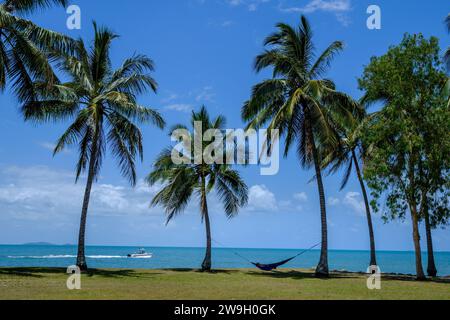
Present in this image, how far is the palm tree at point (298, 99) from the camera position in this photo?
73.0 ft

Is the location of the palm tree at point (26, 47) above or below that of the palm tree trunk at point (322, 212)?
above

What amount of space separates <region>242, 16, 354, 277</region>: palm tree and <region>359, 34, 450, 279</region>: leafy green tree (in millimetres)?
2280

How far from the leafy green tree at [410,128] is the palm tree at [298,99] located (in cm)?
228

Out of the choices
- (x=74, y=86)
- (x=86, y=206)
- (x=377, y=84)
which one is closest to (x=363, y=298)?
(x=377, y=84)

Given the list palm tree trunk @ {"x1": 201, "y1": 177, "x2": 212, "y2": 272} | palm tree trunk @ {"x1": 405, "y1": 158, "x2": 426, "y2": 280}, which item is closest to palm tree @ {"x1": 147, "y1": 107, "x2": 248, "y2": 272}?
palm tree trunk @ {"x1": 201, "y1": 177, "x2": 212, "y2": 272}

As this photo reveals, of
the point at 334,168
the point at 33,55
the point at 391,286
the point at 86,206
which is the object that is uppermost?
the point at 33,55

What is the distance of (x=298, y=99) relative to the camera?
871 inches

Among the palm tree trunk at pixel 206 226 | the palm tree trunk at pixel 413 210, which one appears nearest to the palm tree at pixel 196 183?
the palm tree trunk at pixel 206 226

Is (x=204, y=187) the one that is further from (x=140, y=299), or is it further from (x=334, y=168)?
(x=140, y=299)

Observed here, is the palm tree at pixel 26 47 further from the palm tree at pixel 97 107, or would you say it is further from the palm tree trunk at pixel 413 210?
the palm tree trunk at pixel 413 210

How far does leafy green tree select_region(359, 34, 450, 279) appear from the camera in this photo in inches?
802

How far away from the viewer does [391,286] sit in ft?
57.3
